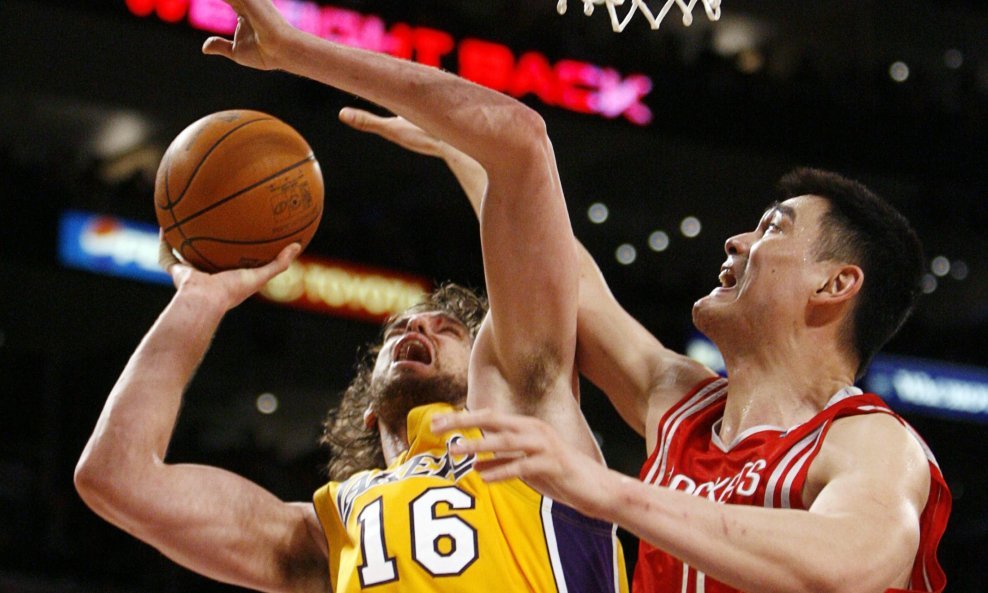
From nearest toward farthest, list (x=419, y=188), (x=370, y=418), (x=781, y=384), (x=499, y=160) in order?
(x=499, y=160)
(x=781, y=384)
(x=370, y=418)
(x=419, y=188)

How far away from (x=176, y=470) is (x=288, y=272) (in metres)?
7.92

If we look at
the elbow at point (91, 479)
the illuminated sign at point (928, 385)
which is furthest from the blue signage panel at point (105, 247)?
the elbow at point (91, 479)

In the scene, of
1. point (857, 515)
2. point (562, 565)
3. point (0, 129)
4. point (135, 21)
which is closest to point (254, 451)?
point (135, 21)

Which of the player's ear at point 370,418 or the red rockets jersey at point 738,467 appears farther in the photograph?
the player's ear at point 370,418

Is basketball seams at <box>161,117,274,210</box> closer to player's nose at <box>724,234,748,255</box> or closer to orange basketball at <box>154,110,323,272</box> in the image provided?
orange basketball at <box>154,110,323,272</box>

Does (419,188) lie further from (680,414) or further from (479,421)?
(479,421)

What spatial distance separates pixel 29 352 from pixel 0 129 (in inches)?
119

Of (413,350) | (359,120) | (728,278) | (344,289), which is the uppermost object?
(359,120)

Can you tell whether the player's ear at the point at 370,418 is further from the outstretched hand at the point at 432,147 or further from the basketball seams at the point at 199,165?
the basketball seams at the point at 199,165

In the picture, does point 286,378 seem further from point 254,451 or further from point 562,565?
point 562,565

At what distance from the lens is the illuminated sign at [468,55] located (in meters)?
10.4

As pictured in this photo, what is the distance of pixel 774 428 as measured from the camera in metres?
2.68

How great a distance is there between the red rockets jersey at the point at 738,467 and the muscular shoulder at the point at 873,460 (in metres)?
0.03

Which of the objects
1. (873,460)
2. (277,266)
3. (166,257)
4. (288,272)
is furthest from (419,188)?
(873,460)
